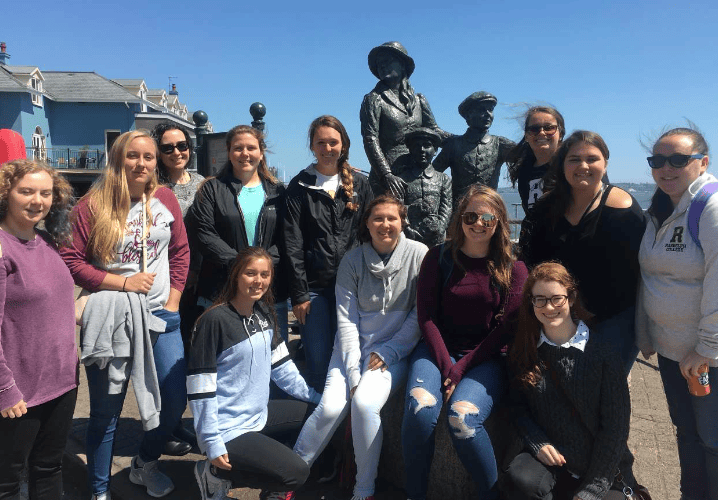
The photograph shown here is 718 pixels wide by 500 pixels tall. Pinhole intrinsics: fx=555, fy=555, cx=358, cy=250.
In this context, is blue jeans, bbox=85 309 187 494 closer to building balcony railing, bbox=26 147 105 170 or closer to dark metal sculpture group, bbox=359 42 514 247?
dark metal sculpture group, bbox=359 42 514 247

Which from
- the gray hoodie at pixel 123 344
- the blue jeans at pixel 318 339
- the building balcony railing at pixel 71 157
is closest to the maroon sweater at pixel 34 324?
the gray hoodie at pixel 123 344

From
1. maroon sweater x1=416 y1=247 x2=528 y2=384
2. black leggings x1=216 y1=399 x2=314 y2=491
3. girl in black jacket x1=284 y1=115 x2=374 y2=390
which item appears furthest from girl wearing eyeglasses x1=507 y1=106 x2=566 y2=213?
black leggings x1=216 y1=399 x2=314 y2=491

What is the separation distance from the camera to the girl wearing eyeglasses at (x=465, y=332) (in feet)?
8.73

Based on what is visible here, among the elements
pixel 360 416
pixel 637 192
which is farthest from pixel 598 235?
pixel 637 192

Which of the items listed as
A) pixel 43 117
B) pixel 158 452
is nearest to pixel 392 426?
pixel 158 452

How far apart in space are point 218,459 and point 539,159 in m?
2.56

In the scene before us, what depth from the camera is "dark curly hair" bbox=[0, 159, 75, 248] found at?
243cm

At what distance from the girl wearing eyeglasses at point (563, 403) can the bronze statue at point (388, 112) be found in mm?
2385

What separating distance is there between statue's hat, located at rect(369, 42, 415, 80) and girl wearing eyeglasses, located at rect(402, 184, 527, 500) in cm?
236

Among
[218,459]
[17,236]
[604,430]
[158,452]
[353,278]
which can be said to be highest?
[17,236]

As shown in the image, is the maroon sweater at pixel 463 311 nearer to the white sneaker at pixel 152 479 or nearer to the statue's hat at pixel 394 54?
the white sneaker at pixel 152 479

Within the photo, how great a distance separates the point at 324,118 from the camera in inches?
135

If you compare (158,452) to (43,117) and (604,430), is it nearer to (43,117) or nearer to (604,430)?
(604,430)

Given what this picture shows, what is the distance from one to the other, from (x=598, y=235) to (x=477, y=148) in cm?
228
